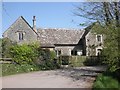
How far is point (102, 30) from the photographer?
18328 mm

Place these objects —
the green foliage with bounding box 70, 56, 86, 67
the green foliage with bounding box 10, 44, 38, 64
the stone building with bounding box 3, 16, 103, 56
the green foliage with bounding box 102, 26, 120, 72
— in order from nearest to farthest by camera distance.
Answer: the green foliage with bounding box 102, 26, 120, 72 < the green foliage with bounding box 10, 44, 38, 64 < the green foliage with bounding box 70, 56, 86, 67 < the stone building with bounding box 3, 16, 103, 56

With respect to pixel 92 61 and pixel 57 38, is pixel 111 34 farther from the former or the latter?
pixel 57 38

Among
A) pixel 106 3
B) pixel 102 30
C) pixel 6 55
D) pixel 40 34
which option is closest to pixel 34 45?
pixel 6 55

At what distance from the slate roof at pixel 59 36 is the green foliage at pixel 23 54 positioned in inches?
781

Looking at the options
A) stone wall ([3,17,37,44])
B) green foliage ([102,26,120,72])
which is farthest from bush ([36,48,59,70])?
green foliage ([102,26,120,72])

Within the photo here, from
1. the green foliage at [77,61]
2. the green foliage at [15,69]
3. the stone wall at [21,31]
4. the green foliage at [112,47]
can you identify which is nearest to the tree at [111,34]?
the green foliage at [112,47]

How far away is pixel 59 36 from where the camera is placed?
56.9 metres

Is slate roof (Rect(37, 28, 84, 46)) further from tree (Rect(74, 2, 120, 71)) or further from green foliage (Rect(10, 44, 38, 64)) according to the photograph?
tree (Rect(74, 2, 120, 71))

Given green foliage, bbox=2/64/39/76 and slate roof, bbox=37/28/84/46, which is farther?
slate roof, bbox=37/28/84/46

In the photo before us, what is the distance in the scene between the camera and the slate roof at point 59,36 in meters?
54.9

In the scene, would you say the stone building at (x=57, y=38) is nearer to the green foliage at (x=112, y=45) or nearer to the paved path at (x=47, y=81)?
the paved path at (x=47, y=81)

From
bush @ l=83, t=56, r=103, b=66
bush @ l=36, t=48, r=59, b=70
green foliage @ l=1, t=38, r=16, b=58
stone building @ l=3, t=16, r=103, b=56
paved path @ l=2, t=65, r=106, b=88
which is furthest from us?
stone building @ l=3, t=16, r=103, b=56

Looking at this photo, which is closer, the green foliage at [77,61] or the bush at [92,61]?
the green foliage at [77,61]

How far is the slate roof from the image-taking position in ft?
180
